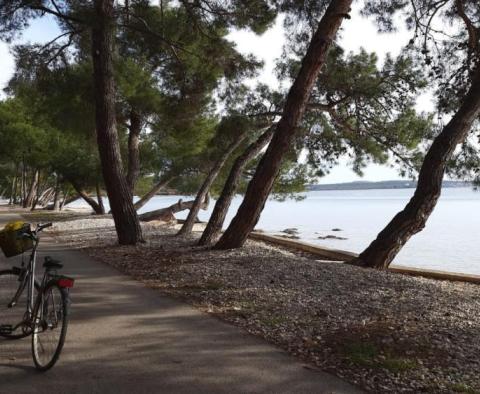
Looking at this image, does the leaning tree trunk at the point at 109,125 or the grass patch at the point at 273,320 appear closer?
the grass patch at the point at 273,320

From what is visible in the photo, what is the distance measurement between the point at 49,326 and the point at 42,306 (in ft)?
0.53

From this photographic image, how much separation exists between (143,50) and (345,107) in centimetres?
563

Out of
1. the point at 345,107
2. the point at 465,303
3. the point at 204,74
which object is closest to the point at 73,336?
the point at 465,303

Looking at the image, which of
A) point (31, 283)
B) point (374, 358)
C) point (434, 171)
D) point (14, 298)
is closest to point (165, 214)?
point (434, 171)

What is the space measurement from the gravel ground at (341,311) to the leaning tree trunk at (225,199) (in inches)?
39.2

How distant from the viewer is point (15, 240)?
415 cm

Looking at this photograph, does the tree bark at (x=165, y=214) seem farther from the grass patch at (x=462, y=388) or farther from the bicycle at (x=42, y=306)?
the grass patch at (x=462, y=388)

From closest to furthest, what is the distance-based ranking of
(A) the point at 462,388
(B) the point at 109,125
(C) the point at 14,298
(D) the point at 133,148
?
(A) the point at 462,388 < (C) the point at 14,298 < (B) the point at 109,125 < (D) the point at 133,148

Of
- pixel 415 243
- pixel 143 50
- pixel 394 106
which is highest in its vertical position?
pixel 143 50

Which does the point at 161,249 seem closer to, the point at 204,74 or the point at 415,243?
the point at 204,74

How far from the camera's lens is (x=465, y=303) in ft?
20.9

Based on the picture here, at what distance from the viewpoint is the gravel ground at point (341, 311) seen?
12.6 ft

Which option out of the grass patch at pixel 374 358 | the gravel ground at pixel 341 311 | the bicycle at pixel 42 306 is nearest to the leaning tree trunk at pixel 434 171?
the gravel ground at pixel 341 311

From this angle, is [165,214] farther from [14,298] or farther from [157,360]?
[157,360]
